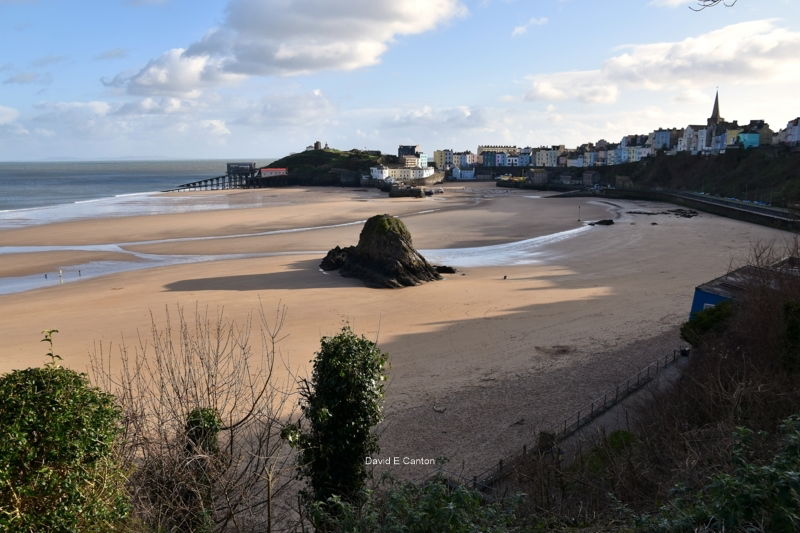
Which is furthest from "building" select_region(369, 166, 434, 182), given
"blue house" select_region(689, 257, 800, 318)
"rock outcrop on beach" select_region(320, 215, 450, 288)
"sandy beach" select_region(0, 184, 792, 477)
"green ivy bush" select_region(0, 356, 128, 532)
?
"green ivy bush" select_region(0, 356, 128, 532)

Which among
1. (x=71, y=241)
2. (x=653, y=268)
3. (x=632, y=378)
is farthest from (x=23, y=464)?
(x=71, y=241)

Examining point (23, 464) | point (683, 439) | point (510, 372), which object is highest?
point (23, 464)

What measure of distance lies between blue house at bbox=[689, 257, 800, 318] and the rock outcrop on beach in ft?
42.7

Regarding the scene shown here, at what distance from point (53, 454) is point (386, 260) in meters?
22.1

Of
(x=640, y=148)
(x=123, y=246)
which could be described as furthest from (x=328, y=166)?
(x=123, y=246)

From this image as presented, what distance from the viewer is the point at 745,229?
43000 millimetres

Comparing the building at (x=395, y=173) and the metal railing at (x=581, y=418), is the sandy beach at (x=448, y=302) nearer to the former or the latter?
the metal railing at (x=581, y=418)

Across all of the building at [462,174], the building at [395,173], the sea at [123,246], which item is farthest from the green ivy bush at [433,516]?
the building at [462,174]

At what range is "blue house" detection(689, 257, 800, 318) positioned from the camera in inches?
545

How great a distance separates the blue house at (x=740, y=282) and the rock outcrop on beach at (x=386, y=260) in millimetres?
13028

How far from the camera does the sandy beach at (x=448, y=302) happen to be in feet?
43.9

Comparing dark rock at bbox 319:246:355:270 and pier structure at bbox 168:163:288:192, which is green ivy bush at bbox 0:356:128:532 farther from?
pier structure at bbox 168:163:288:192

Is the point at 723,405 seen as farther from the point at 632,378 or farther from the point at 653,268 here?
the point at 653,268

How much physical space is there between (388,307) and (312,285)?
5.26 m
